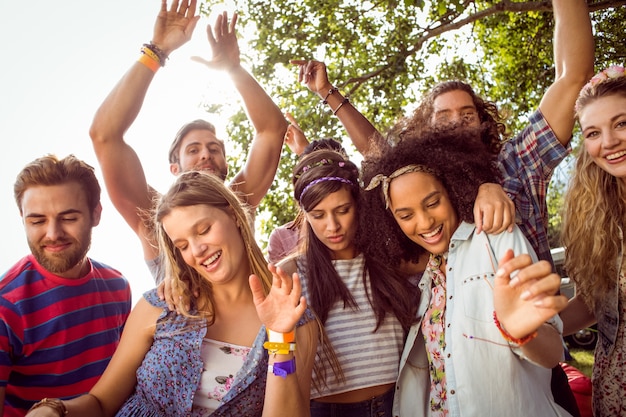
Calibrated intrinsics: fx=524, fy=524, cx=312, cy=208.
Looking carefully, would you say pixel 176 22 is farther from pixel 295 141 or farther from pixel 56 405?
pixel 56 405

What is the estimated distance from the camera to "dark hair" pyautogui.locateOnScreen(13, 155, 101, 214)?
2.97m

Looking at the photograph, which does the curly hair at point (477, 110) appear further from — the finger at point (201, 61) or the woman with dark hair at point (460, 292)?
the finger at point (201, 61)

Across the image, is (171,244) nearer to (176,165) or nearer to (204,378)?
(204,378)

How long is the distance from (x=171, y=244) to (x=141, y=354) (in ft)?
1.87

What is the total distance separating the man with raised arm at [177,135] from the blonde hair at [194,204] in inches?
16.5

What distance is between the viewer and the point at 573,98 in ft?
8.96

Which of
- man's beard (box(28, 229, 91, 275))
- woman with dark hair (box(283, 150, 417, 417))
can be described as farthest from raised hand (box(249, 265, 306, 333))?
man's beard (box(28, 229, 91, 275))

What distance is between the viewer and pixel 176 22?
132 inches

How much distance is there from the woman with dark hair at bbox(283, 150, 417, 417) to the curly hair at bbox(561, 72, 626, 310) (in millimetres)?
980

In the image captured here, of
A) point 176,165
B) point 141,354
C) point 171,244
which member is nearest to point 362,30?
point 176,165

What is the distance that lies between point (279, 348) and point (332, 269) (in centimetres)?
78

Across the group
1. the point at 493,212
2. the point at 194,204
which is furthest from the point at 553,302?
the point at 194,204

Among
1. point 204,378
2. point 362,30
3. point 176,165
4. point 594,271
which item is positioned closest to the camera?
point 204,378

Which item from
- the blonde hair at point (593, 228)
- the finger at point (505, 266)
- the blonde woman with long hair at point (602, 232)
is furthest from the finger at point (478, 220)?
the blonde hair at point (593, 228)
